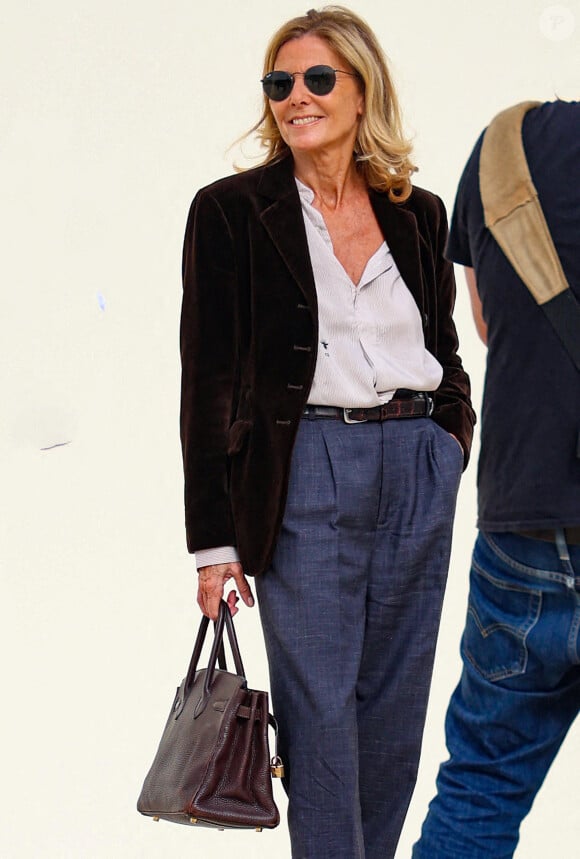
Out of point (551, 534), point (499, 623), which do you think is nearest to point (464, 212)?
point (551, 534)

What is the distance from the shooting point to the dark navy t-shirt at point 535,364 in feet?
5.78

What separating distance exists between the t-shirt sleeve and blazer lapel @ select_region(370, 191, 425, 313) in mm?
716

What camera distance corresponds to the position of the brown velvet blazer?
2539mm

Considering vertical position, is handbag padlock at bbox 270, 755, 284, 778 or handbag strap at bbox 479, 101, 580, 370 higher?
handbag strap at bbox 479, 101, 580, 370

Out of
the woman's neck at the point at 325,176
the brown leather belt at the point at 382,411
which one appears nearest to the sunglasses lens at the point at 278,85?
the woman's neck at the point at 325,176

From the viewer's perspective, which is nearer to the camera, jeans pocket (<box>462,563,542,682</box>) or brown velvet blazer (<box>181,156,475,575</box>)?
jeans pocket (<box>462,563,542,682</box>)

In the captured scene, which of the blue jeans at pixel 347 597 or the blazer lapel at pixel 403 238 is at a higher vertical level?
the blazer lapel at pixel 403 238

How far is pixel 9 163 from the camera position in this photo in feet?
13.5

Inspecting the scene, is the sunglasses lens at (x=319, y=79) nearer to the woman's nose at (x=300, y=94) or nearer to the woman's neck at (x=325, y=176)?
the woman's nose at (x=300, y=94)

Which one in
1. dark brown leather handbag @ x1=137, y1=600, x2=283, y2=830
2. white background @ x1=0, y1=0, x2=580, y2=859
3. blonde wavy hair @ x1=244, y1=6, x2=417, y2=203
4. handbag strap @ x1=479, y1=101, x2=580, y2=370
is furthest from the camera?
white background @ x1=0, y1=0, x2=580, y2=859

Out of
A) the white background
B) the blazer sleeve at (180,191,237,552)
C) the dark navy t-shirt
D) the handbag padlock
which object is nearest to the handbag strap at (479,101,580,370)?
the dark navy t-shirt

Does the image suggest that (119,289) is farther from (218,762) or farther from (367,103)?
(218,762)

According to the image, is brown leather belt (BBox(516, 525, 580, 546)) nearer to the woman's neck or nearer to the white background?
the woman's neck

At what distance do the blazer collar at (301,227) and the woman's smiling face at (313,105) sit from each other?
82mm
